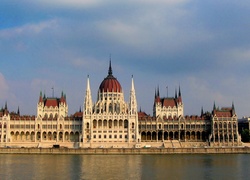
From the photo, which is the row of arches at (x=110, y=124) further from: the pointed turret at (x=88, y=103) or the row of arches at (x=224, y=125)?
the row of arches at (x=224, y=125)

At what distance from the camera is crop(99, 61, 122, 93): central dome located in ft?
520

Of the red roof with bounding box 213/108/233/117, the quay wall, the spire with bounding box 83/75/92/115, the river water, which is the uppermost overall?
the spire with bounding box 83/75/92/115

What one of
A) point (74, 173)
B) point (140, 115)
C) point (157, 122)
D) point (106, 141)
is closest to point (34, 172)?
point (74, 173)

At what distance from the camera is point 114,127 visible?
149 m

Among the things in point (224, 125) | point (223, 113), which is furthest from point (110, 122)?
point (223, 113)

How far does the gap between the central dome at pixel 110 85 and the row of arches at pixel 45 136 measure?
773 inches

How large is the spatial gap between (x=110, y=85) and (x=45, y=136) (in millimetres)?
30489

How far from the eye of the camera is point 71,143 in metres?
149

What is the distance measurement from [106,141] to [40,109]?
34.3 meters

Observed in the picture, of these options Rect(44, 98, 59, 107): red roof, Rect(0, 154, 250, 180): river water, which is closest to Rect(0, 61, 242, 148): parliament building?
Rect(44, 98, 59, 107): red roof

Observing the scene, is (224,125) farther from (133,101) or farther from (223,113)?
(133,101)

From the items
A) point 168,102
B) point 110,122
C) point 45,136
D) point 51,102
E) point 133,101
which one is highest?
point 51,102

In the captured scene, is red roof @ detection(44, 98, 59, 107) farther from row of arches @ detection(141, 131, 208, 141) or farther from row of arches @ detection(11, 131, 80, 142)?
row of arches @ detection(141, 131, 208, 141)

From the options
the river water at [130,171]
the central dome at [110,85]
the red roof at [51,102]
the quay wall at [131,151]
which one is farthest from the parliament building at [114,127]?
the river water at [130,171]
